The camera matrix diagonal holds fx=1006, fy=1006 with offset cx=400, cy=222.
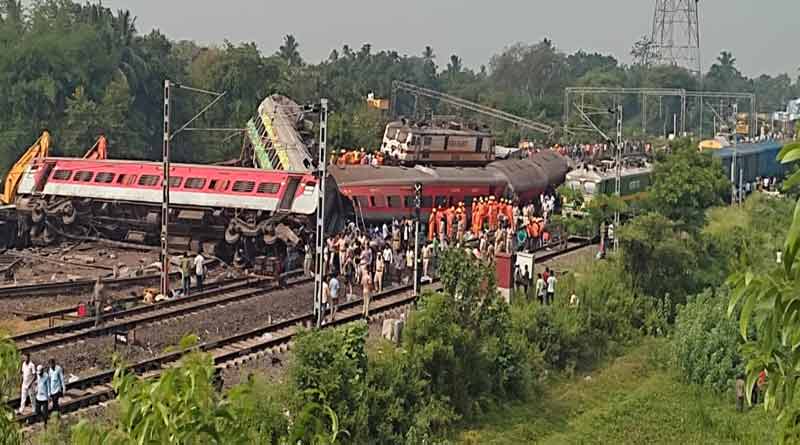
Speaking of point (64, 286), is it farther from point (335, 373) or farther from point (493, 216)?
point (493, 216)

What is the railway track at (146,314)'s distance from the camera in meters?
19.0

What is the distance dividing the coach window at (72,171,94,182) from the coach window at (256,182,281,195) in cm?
652

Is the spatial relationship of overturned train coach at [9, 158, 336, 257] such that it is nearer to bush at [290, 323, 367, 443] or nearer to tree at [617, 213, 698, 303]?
tree at [617, 213, 698, 303]

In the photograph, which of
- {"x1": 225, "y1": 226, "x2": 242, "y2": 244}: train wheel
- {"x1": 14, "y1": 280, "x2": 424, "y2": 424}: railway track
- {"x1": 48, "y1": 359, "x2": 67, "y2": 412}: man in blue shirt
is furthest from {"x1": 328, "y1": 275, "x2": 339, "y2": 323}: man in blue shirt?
{"x1": 48, "y1": 359, "x2": 67, "y2": 412}: man in blue shirt

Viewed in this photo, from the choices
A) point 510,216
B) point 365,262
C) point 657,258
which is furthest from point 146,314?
point 657,258

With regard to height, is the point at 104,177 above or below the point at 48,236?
above

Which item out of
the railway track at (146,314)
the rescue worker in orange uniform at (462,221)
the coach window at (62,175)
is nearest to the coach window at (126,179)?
the coach window at (62,175)

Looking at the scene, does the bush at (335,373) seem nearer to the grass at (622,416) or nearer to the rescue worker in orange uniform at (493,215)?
the grass at (622,416)

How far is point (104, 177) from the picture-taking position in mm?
31078

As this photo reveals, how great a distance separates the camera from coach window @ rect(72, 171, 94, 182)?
103 feet

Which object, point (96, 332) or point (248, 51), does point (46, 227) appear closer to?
point (96, 332)

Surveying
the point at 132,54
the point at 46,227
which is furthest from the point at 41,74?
the point at 46,227

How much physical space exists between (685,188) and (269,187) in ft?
46.7

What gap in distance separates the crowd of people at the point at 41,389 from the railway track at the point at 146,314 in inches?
67.1
